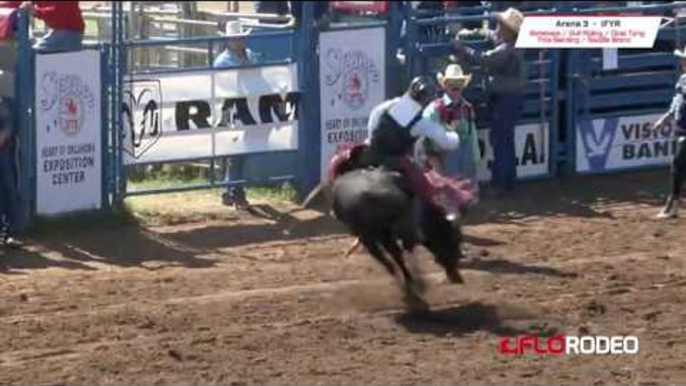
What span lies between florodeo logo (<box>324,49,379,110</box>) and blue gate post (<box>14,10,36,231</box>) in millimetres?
2913

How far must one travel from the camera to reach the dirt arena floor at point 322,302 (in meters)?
10.6

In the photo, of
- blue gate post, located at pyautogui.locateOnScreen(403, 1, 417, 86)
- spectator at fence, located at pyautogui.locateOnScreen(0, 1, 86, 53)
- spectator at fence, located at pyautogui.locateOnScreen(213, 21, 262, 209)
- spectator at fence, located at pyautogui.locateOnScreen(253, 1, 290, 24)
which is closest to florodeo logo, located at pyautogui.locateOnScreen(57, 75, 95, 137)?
spectator at fence, located at pyautogui.locateOnScreen(0, 1, 86, 53)

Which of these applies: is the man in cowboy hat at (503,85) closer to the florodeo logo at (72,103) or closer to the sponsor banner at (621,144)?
the sponsor banner at (621,144)

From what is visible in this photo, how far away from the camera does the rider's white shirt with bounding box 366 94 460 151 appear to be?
39.5 ft

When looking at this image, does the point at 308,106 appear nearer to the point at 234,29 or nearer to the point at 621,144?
the point at 234,29

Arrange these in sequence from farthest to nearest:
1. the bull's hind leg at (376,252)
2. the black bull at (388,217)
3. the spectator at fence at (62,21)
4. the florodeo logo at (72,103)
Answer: the spectator at fence at (62,21)
the florodeo logo at (72,103)
the bull's hind leg at (376,252)
the black bull at (388,217)

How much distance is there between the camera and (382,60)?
17.0m

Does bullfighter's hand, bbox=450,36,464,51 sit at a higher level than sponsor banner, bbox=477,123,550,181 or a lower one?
higher

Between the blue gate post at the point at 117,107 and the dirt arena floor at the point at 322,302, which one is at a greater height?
the blue gate post at the point at 117,107

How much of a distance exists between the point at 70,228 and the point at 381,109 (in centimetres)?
424

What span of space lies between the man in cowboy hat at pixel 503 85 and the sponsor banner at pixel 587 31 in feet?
0.52


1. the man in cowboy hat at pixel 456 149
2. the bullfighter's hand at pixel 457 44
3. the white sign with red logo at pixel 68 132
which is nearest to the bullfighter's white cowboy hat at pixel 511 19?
the bullfighter's hand at pixel 457 44

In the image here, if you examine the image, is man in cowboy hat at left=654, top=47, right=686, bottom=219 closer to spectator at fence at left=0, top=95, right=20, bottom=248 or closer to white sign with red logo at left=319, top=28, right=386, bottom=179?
white sign with red logo at left=319, top=28, right=386, bottom=179

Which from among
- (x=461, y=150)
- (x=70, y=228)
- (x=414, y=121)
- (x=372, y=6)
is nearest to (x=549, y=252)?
(x=461, y=150)
